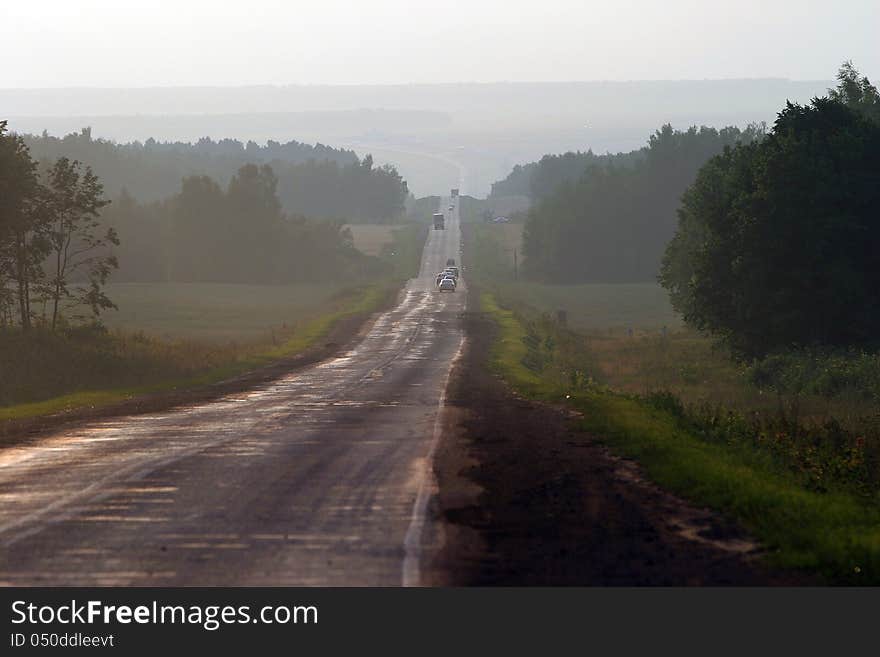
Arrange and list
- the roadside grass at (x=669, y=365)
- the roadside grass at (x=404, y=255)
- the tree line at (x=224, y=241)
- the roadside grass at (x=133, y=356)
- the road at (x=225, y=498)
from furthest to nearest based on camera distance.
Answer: the tree line at (x=224, y=241), the roadside grass at (x=404, y=255), the roadside grass at (x=133, y=356), the roadside grass at (x=669, y=365), the road at (x=225, y=498)

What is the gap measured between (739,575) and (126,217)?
157 metres

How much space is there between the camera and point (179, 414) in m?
27.0

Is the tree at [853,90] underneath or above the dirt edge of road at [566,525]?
above

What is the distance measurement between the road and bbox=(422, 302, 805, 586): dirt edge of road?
476mm

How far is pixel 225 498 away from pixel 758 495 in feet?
21.2

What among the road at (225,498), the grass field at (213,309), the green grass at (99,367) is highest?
the road at (225,498)

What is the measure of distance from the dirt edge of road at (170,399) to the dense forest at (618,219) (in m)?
106

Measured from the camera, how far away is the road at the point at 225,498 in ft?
36.0

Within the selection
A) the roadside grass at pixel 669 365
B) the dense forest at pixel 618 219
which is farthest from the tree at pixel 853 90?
the dense forest at pixel 618 219

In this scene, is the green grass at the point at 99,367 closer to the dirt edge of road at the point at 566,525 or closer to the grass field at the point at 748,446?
the grass field at the point at 748,446

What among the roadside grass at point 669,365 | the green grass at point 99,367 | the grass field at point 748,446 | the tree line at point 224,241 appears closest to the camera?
the grass field at point 748,446

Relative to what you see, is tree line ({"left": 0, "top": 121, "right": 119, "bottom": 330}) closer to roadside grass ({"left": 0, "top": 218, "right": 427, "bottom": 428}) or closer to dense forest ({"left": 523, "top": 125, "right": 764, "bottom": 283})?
roadside grass ({"left": 0, "top": 218, "right": 427, "bottom": 428})

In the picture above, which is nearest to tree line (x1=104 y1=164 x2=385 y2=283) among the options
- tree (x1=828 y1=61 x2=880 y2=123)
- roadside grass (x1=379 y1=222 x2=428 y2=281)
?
roadside grass (x1=379 y1=222 x2=428 y2=281)

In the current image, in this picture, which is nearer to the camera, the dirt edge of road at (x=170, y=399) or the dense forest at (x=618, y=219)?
the dirt edge of road at (x=170, y=399)
